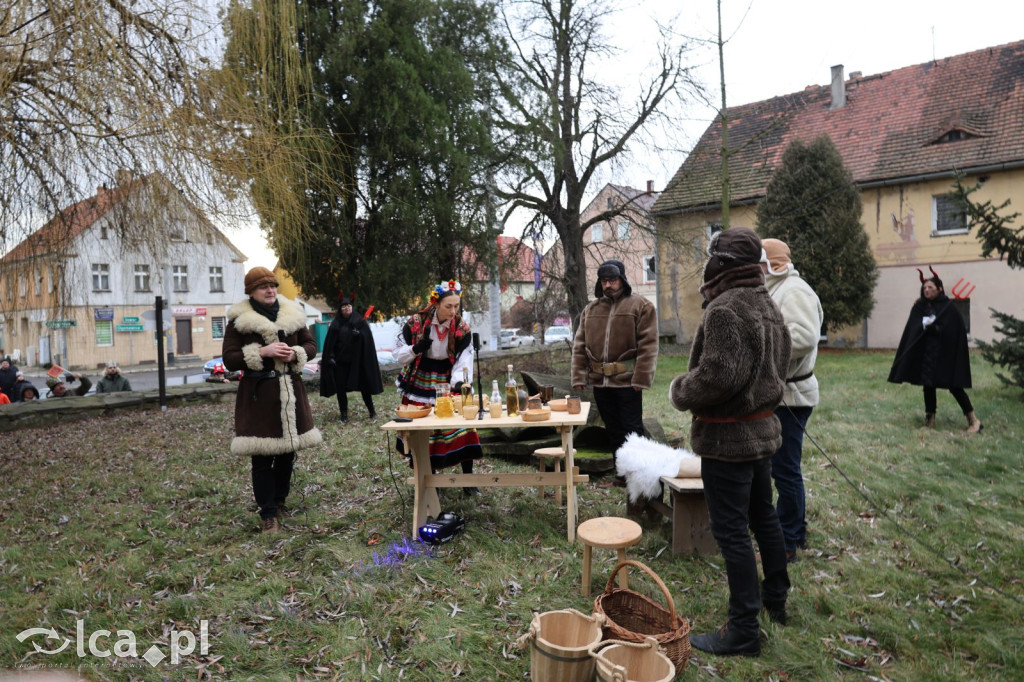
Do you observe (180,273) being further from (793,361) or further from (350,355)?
(793,361)

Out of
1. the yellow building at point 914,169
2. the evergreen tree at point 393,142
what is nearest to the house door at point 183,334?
the yellow building at point 914,169

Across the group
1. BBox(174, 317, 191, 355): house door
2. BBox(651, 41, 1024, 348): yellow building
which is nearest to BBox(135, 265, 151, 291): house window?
BBox(651, 41, 1024, 348): yellow building

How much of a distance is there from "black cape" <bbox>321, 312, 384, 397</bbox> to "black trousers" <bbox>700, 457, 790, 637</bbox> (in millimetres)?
6149

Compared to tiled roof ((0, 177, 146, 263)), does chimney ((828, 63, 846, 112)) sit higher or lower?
higher

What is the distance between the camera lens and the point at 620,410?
17.2 ft

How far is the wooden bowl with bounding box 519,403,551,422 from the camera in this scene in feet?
13.6

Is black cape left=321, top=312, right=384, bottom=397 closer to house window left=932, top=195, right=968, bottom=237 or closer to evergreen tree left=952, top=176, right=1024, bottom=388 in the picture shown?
evergreen tree left=952, top=176, right=1024, bottom=388

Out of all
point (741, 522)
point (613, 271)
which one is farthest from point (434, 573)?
point (613, 271)

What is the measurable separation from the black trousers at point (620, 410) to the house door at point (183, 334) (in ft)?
104

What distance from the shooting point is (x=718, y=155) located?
12477 millimetres

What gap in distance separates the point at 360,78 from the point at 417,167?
138cm

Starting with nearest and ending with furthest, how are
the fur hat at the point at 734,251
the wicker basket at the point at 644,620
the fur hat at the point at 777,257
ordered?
the wicker basket at the point at 644,620 → the fur hat at the point at 734,251 → the fur hat at the point at 777,257

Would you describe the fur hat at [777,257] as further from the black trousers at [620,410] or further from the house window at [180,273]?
the house window at [180,273]

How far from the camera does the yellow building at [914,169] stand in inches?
635
